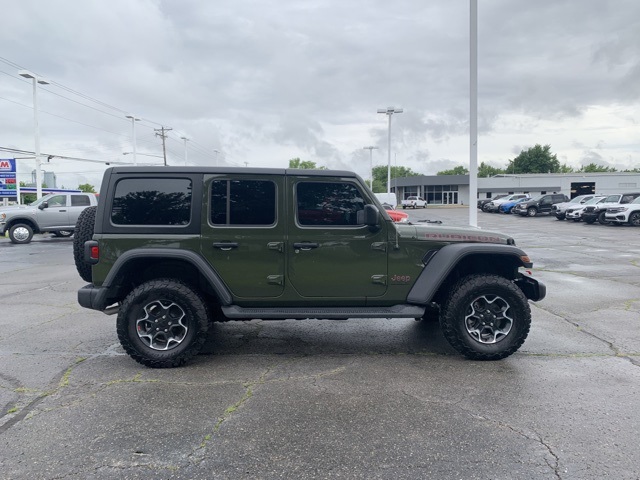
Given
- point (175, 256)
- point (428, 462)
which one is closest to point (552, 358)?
point (428, 462)

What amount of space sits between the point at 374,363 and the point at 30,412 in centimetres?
299

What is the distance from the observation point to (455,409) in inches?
146

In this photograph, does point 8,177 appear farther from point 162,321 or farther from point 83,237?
point 162,321

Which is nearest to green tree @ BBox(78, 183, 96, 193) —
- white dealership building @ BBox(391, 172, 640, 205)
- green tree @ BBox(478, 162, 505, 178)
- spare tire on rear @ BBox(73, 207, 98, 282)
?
white dealership building @ BBox(391, 172, 640, 205)

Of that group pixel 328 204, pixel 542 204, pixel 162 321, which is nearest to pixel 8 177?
pixel 162 321

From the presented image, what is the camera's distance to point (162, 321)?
4.63 meters

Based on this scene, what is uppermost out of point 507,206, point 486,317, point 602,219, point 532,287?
point 507,206

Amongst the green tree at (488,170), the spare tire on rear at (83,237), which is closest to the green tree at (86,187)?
the green tree at (488,170)

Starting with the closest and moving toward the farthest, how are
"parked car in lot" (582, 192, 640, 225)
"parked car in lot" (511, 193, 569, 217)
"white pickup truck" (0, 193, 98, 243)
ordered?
"white pickup truck" (0, 193, 98, 243)
"parked car in lot" (582, 192, 640, 225)
"parked car in lot" (511, 193, 569, 217)

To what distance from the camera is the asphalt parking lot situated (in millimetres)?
2967

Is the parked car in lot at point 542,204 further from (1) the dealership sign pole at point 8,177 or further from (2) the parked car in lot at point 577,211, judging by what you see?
(1) the dealership sign pole at point 8,177

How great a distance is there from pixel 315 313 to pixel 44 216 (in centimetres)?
1752

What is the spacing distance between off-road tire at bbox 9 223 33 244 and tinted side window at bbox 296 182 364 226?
1755cm

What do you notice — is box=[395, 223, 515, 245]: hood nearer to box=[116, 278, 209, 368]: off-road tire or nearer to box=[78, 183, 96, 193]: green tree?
box=[116, 278, 209, 368]: off-road tire
